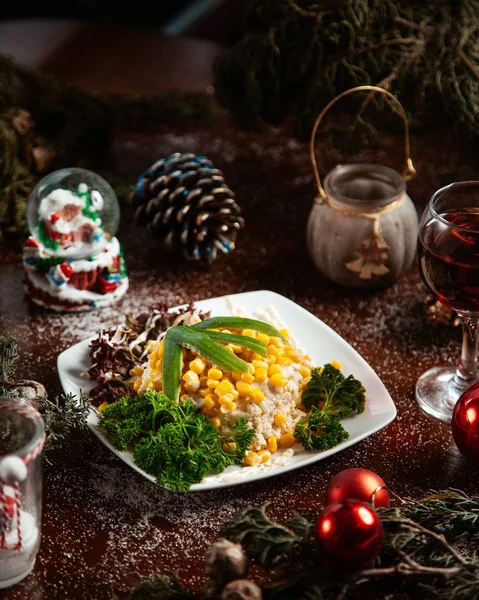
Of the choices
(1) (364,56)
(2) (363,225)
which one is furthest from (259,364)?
(1) (364,56)

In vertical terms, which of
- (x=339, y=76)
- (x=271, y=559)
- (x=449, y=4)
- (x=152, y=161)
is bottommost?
(x=152, y=161)

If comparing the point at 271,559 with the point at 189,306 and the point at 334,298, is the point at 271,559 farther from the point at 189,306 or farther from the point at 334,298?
the point at 334,298

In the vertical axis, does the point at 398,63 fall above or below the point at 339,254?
above

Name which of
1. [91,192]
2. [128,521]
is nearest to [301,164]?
[91,192]

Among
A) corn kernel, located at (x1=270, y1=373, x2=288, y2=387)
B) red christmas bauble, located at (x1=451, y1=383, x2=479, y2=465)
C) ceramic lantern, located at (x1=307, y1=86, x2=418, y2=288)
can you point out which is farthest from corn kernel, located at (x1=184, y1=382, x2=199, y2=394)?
ceramic lantern, located at (x1=307, y1=86, x2=418, y2=288)

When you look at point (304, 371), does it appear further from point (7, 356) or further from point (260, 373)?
point (7, 356)

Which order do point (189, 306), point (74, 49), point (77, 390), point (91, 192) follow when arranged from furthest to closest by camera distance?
point (74, 49) < point (91, 192) < point (189, 306) < point (77, 390)

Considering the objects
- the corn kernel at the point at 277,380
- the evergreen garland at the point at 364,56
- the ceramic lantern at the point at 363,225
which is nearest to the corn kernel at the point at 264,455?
the corn kernel at the point at 277,380

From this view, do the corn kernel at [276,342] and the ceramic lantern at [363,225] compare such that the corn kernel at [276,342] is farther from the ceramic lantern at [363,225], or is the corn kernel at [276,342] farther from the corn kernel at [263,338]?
the ceramic lantern at [363,225]

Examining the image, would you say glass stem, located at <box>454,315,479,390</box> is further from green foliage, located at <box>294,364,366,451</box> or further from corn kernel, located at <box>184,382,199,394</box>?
corn kernel, located at <box>184,382,199,394</box>
